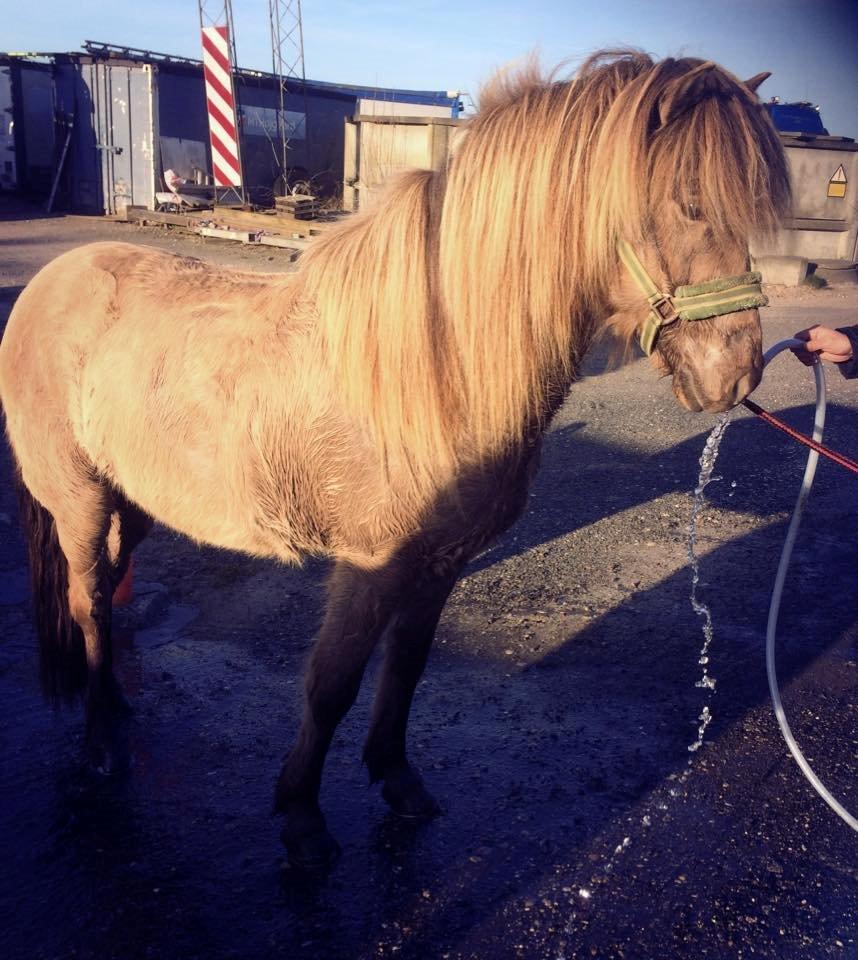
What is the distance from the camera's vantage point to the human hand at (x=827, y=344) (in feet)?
8.64

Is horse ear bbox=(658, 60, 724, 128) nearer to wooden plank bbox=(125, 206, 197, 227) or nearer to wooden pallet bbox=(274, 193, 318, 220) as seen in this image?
wooden pallet bbox=(274, 193, 318, 220)

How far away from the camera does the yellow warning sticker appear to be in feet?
43.1

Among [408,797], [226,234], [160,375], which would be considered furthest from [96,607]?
[226,234]

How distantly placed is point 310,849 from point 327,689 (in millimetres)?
507

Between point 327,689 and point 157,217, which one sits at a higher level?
point 157,217

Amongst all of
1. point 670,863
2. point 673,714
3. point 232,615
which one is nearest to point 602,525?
point 673,714

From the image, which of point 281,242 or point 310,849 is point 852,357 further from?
point 281,242

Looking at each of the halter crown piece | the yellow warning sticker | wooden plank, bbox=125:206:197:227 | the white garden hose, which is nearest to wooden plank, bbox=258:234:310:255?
wooden plank, bbox=125:206:197:227

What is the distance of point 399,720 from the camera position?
2678mm

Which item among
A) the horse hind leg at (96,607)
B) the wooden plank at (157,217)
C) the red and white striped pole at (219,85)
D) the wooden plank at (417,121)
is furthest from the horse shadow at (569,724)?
the red and white striped pole at (219,85)

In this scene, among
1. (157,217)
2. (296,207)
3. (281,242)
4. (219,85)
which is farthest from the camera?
(157,217)

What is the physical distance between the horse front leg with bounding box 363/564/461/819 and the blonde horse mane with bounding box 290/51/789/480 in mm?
662

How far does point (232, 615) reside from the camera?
3783mm

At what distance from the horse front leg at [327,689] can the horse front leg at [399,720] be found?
24 cm
